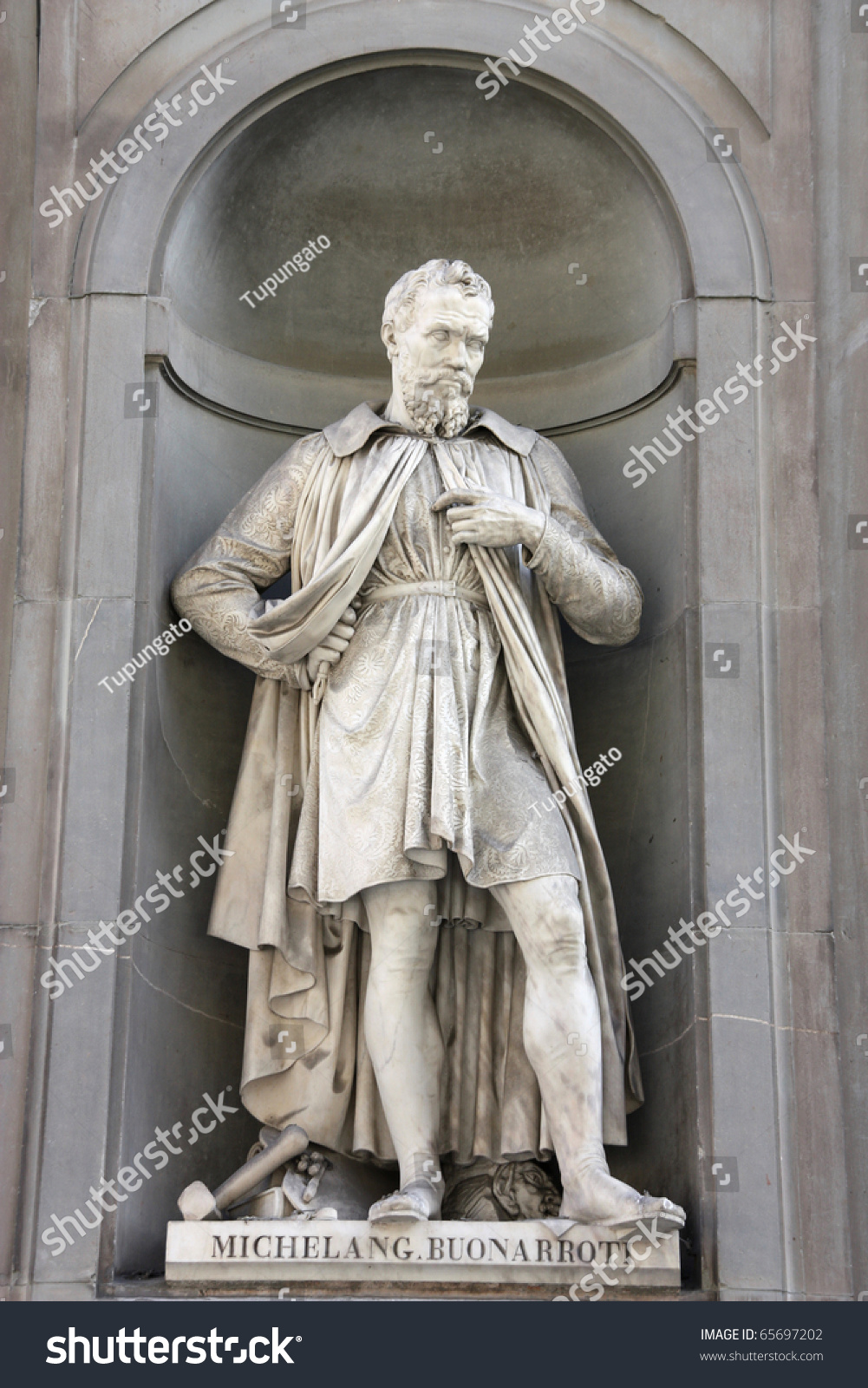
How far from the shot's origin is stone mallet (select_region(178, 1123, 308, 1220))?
6.85 metres

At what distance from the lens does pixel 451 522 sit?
7254 millimetres

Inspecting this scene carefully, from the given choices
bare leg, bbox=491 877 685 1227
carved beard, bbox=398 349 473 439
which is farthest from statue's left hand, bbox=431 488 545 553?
bare leg, bbox=491 877 685 1227

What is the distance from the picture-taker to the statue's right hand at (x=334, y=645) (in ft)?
24.0

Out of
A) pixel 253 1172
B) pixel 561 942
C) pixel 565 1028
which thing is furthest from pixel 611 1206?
pixel 253 1172

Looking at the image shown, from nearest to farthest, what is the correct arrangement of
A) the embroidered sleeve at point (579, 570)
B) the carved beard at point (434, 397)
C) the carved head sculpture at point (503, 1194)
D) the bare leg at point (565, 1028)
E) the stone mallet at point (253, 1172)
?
1. the bare leg at point (565, 1028)
2. the stone mallet at point (253, 1172)
3. the carved head sculpture at point (503, 1194)
4. the embroidered sleeve at point (579, 570)
5. the carved beard at point (434, 397)

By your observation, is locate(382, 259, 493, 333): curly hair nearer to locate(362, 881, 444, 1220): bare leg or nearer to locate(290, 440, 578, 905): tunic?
locate(290, 440, 578, 905): tunic

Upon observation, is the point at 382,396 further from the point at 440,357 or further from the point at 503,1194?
the point at 503,1194

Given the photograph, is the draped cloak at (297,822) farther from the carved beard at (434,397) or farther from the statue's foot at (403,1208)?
the statue's foot at (403,1208)

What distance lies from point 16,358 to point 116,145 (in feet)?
2.83

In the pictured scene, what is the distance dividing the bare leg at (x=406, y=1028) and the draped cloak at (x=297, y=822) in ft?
0.66

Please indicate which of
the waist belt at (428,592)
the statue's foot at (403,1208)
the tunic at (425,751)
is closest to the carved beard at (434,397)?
the tunic at (425,751)

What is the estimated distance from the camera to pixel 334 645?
24.0 feet

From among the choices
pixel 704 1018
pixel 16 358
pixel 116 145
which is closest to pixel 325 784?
pixel 704 1018

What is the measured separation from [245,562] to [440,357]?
97cm
